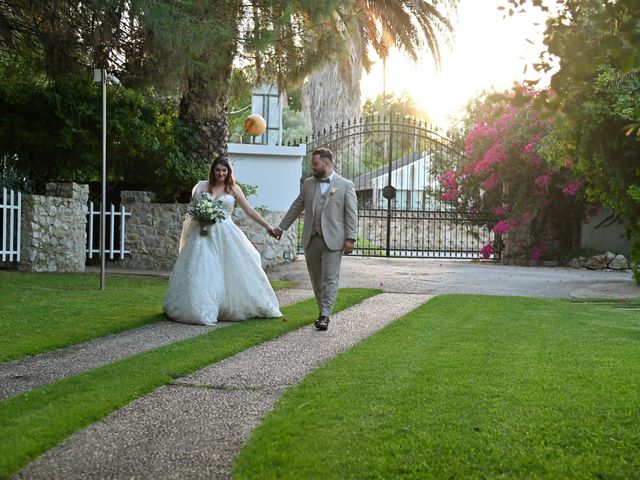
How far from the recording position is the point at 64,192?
16.3 m

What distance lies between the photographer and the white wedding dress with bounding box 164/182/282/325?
9.50 metres

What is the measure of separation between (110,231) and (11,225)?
3.04 meters

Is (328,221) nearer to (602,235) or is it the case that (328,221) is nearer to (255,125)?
(255,125)

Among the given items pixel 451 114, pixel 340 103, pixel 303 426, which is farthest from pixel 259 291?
pixel 451 114

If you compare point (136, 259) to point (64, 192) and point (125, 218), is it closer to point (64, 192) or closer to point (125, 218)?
point (125, 218)

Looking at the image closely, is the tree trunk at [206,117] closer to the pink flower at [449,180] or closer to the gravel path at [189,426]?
the pink flower at [449,180]

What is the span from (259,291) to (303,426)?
17.0 ft

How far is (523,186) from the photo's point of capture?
69.8ft

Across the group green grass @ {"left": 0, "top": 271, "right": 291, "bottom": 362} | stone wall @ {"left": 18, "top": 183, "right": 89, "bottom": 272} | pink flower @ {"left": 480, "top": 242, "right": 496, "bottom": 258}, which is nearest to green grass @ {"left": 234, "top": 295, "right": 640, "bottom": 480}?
green grass @ {"left": 0, "top": 271, "right": 291, "bottom": 362}

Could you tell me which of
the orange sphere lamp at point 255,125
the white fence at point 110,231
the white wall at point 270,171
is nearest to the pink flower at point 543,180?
the white wall at point 270,171

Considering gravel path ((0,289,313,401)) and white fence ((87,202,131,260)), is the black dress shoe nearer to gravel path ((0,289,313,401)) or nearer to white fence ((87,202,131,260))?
gravel path ((0,289,313,401))

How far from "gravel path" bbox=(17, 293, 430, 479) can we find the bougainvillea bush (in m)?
14.7

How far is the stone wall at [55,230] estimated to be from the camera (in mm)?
15359

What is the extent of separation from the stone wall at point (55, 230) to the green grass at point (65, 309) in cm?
72
